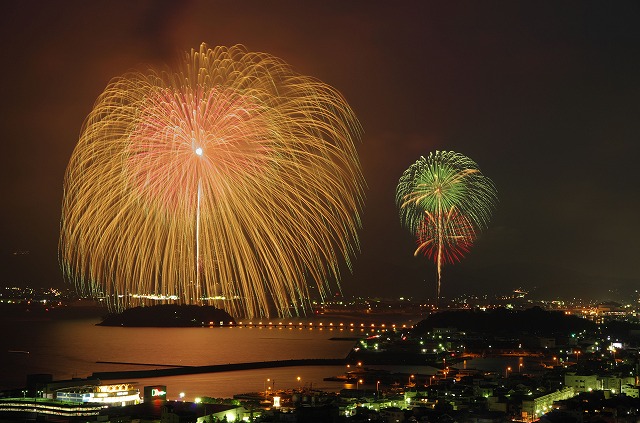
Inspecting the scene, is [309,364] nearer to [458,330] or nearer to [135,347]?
[135,347]

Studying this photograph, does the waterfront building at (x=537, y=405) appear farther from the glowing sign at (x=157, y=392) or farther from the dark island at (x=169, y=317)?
the dark island at (x=169, y=317)

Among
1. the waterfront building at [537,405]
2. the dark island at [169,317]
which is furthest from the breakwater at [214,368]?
the dark island at [169,317]

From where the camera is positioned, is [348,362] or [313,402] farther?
[348,362]

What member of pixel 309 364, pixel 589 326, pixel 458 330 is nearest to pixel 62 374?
pixel 309 364

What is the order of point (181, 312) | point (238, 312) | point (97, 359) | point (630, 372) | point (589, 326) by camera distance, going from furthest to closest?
Result: point (238, 312)
point (181, 312)
point (589, 326)
point (97, 359)
point (630, 372)

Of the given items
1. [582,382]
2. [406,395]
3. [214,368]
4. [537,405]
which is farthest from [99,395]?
[214,368]

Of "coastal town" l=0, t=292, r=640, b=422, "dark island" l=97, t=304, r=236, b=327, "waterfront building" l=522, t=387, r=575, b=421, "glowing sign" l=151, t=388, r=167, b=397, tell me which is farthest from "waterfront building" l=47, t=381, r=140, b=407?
"dark island" l=97, t=304, r=236, b=327

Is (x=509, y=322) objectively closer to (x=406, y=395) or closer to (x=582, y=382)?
(x=582, y=382)
